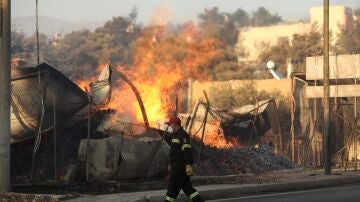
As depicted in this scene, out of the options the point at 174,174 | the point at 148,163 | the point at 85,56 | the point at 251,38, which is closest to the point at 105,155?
the point at 148,163

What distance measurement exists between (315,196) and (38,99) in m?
8.10

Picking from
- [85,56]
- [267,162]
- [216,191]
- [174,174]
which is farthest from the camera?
[85,56]

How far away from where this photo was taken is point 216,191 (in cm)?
1599

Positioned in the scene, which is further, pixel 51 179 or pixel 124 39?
pixel 124 39

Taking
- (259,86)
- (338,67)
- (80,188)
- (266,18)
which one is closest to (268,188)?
(80,188)

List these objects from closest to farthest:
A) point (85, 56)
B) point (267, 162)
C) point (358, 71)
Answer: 1. point (267, 162)
2. point (358, 71)
3. point (85, 56)

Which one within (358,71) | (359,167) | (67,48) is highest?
(67,48)

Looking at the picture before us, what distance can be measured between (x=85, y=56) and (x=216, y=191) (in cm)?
8693

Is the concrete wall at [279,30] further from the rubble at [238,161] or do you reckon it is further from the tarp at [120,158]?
the tarp at [120,158]

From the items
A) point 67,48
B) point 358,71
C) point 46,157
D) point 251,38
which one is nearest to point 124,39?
point 67,48

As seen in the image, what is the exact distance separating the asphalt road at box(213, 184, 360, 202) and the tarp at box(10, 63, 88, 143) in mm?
6069

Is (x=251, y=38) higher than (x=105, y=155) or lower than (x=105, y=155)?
higher

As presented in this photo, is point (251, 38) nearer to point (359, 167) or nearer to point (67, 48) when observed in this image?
point (67, 48)

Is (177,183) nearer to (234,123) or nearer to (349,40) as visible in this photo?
(234,123)
